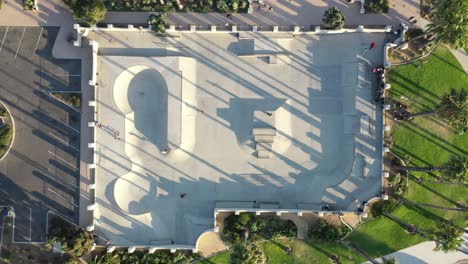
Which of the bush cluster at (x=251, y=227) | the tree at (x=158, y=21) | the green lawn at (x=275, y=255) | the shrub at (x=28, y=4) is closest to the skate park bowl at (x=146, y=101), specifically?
the tree at (x=158, y=21)

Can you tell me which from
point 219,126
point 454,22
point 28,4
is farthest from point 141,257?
point 454,22

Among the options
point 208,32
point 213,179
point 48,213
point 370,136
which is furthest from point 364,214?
point 48,213

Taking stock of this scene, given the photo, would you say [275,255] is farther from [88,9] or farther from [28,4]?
[28,4]

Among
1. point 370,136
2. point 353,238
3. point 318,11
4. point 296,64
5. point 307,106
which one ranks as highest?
point 318,11

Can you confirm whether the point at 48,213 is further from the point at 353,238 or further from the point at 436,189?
the point at 436,189

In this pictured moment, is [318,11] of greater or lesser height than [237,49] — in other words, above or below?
above

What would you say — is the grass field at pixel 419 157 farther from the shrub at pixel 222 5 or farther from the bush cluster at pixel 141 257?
the shrub at pixel 222 5
